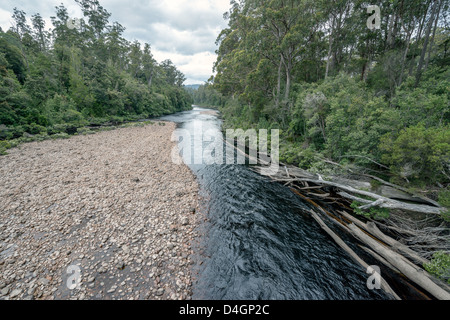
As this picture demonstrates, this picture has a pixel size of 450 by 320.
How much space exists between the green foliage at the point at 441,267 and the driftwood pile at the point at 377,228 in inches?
9.3

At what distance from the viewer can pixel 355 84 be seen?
11.6 m

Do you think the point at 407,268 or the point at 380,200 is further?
the point at 380,200

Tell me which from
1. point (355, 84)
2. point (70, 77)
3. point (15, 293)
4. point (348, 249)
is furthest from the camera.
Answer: point (70, 77)

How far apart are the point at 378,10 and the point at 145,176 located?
2658cm

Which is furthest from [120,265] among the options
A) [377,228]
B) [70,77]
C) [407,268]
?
[70,77]

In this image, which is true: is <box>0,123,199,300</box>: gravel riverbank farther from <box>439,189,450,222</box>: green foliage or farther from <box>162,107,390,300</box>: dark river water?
<box>439,189,450,222</box>: green foliage

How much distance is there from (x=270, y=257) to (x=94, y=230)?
6573 millimetres

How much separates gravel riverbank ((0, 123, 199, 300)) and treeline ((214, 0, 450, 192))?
869cm

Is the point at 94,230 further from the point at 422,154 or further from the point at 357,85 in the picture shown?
the point at 357,85

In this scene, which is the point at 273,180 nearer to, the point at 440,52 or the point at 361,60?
the point at 440,52

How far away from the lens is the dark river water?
14.8 feet

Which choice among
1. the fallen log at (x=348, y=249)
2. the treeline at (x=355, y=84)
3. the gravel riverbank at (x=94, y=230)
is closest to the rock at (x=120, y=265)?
the gravel riverbank at (x=94, y=230)

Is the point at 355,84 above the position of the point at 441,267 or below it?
above
